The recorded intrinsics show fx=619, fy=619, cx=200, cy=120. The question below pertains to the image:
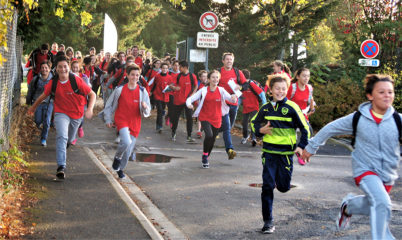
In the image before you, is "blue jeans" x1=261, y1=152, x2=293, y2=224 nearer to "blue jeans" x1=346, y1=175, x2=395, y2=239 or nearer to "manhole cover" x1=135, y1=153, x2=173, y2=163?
"blue jeans" x1=346, y1=175, x2=395, y2=239

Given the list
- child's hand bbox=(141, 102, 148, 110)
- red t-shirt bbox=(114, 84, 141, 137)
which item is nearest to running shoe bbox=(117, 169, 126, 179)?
red t-shirt bbox=(114, 84, 141, 137)

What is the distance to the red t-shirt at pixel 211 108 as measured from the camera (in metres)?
11.2

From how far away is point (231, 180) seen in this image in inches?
381

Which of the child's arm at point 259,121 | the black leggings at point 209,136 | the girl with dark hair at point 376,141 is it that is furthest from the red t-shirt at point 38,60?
the girl with dark hair at point 376,141

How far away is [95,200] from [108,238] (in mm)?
1619

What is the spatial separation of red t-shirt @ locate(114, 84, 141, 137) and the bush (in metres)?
9.71

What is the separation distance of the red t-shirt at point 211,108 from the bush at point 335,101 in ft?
24.3

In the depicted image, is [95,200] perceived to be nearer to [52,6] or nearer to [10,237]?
[10,237]

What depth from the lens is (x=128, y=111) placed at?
9.27 m

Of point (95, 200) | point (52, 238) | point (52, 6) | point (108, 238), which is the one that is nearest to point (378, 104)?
point (108, 238)

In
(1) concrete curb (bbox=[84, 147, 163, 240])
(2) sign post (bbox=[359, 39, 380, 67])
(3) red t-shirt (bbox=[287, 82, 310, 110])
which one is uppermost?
(2) sign post (bbox=[359, 39, 380, 67])

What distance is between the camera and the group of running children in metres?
5.27

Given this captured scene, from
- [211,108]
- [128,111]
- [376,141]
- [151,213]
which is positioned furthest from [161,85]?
[376,141]

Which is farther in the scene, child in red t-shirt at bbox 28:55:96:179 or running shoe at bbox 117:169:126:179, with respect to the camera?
running shoe at bbox 117:169:126:179
